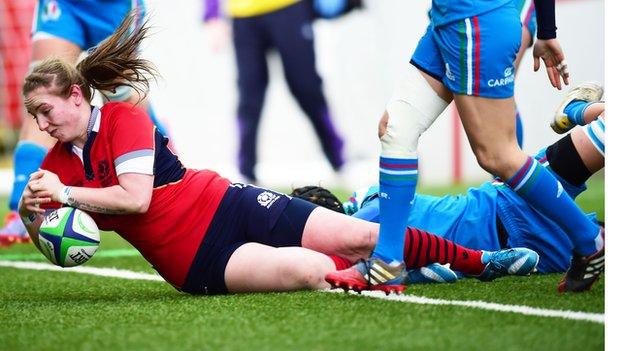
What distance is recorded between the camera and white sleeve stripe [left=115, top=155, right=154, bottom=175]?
4.29 m

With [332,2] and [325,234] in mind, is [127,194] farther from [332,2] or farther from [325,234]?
[332,2]

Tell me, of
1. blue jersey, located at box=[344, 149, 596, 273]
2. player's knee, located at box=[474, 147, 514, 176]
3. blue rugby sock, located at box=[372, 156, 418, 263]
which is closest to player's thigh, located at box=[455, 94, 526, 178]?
player's knee, located at box=[474, 147, 514, 176]

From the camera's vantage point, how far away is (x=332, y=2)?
1180 cm

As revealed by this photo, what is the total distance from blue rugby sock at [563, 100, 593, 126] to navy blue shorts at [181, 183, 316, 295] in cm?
123

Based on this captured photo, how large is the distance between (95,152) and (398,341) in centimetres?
170

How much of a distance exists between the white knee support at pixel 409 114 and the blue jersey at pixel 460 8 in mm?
252

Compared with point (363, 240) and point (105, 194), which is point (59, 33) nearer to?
point (105, 194)

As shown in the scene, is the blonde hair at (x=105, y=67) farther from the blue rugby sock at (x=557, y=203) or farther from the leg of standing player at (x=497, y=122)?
the blue rugby sock at (x=557, y=203)

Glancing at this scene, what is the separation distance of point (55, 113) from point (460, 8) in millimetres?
1623

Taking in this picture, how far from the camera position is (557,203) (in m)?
4.07

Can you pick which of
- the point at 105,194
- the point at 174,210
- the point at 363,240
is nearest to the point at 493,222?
the point at 363,240

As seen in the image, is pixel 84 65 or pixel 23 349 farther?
pixel 84 65

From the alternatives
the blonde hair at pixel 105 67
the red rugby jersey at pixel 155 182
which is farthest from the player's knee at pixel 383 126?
the blonde hair at pixel 105 67
